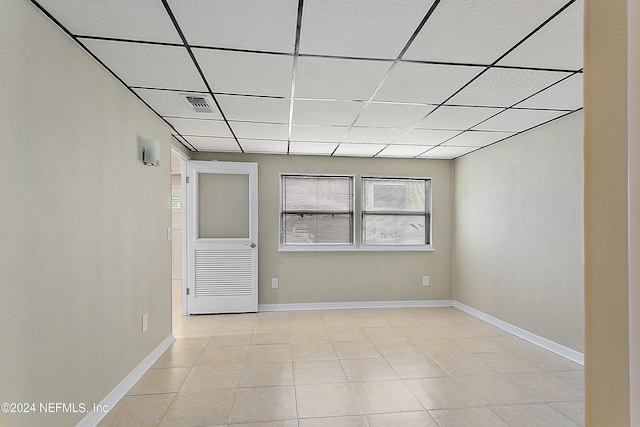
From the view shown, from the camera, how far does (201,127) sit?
3340 millimetres

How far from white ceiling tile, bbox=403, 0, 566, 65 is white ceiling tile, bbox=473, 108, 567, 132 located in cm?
116

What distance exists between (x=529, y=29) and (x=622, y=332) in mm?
1754

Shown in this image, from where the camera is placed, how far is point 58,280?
1667 mm

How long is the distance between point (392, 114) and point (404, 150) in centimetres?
148

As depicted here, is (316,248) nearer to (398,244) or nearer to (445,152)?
(398,244)

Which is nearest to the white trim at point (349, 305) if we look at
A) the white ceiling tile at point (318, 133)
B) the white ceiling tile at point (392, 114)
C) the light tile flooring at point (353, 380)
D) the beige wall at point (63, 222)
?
the light tile flooring at point (353, 380)

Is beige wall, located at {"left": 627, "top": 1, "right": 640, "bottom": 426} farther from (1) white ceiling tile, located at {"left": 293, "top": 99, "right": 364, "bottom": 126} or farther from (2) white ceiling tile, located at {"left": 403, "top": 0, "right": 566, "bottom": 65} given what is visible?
(1) white ceiling tile, located at {"left": 293, "top": 99, "right": 364, "bottom": 126}

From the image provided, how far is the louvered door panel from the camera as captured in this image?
4.38 m

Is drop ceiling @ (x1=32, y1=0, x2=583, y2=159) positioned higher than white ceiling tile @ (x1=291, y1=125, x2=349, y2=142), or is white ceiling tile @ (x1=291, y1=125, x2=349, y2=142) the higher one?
drop ceiling @ (x1=32, y1=0, x2=583, y2=159)

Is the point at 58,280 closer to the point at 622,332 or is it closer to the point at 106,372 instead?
the point at 106,372

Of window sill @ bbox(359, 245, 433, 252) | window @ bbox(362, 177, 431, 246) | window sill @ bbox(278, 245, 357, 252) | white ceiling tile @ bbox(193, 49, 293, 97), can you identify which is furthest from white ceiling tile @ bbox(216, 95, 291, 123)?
window sill @ bbox(359, 245, 433, 252)

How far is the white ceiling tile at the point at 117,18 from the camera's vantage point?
4.88 ft

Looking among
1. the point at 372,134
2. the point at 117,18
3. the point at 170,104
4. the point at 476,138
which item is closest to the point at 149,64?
the point at 117,18

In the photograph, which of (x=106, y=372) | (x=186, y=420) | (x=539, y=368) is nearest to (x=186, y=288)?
(x=106, y=372)
